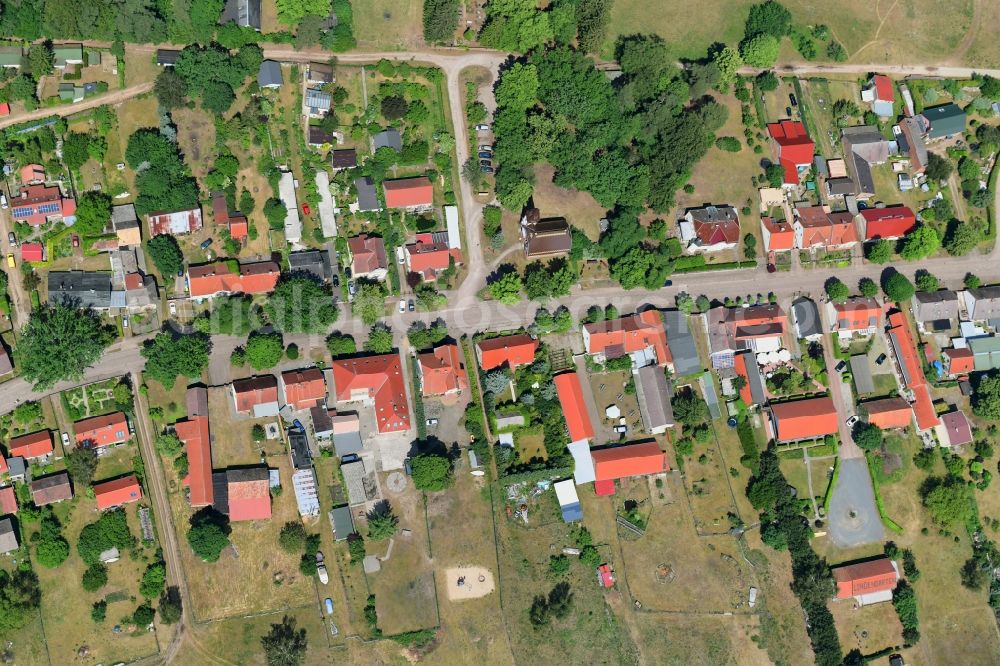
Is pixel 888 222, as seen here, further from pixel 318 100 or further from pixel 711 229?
pixel 318 100

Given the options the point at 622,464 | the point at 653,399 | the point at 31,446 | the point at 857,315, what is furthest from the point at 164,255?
the point at 857,315

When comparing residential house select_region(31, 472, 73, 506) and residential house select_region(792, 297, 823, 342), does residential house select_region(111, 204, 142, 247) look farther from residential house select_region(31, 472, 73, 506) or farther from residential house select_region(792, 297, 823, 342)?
residential house select_region(792, 297, 823, 342)

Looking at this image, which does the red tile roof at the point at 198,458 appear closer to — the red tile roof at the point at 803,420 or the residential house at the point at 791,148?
the red tile roof at the point at 803,420

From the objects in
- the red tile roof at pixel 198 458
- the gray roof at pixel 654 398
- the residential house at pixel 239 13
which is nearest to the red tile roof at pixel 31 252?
the red tile roof at pixel 198 458

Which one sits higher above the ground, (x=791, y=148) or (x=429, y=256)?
(x=791, y=148)

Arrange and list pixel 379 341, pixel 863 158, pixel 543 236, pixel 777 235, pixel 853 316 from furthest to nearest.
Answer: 1. pixel 863 158
2. pixel 777 235
3. pixel 853 316
4. pixel 543 236
5. pixel 379 341

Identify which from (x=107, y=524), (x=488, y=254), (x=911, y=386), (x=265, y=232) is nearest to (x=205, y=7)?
(x=265, y=232)

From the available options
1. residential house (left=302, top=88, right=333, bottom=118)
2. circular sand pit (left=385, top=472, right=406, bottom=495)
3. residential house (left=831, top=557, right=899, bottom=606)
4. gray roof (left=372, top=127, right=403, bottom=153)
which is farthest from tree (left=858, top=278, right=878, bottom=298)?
residential house (left=302, top=88, right=333, bottom=118)
